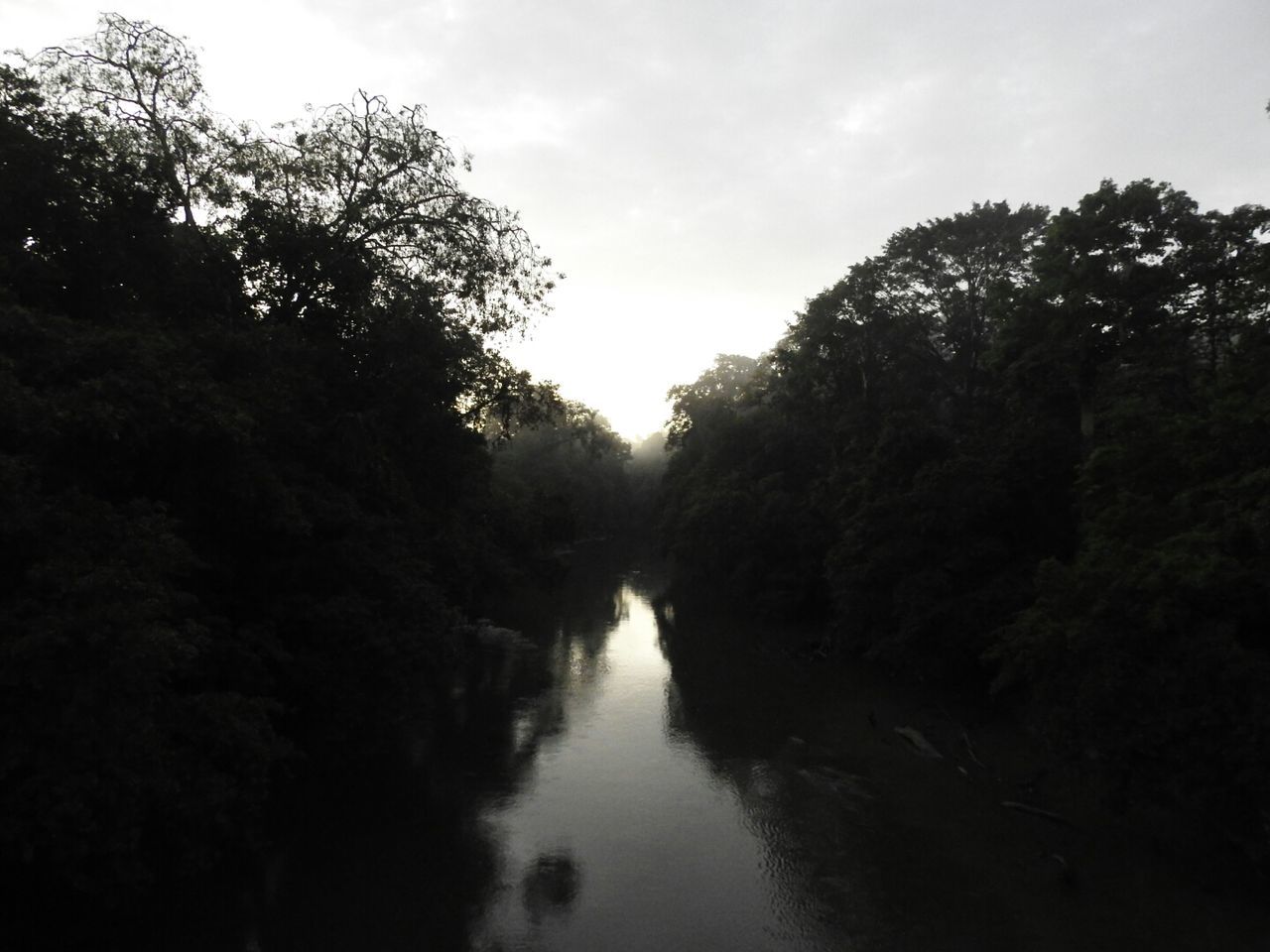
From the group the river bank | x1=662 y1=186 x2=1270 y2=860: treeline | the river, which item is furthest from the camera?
Answer: x1=662 y1=186 x2=1270 y2=860: treeline

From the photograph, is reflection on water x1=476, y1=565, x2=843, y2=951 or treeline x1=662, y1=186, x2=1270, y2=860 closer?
reflection on water x1=476, y1=565, x2=843, y2=951

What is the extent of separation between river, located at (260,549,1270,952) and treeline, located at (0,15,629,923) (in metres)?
2.43

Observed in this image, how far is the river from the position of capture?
41.2 ft

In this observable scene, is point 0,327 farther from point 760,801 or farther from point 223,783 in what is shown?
point 760,801

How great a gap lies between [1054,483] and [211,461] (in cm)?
2245

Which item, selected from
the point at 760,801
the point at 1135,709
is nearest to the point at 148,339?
the point at 760,801

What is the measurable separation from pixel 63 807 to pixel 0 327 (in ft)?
18.8

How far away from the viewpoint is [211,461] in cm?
1270

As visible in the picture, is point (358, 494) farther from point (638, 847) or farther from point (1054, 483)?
point (1054, 483)

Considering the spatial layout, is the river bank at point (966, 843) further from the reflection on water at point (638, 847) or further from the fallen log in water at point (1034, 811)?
the reflection on water at point (638, 847)

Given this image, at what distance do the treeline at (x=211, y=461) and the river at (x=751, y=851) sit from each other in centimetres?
243

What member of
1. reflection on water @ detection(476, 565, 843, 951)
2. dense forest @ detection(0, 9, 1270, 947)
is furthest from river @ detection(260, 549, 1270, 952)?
dense forest @ detection(0, 9, 1270, 947)

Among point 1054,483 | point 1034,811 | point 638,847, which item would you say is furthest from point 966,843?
point 1054,483

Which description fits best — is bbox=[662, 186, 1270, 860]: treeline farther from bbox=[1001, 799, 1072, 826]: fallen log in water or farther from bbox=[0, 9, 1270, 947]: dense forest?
bbox=[1001, 799, 1072, 826]: fallen log in water
